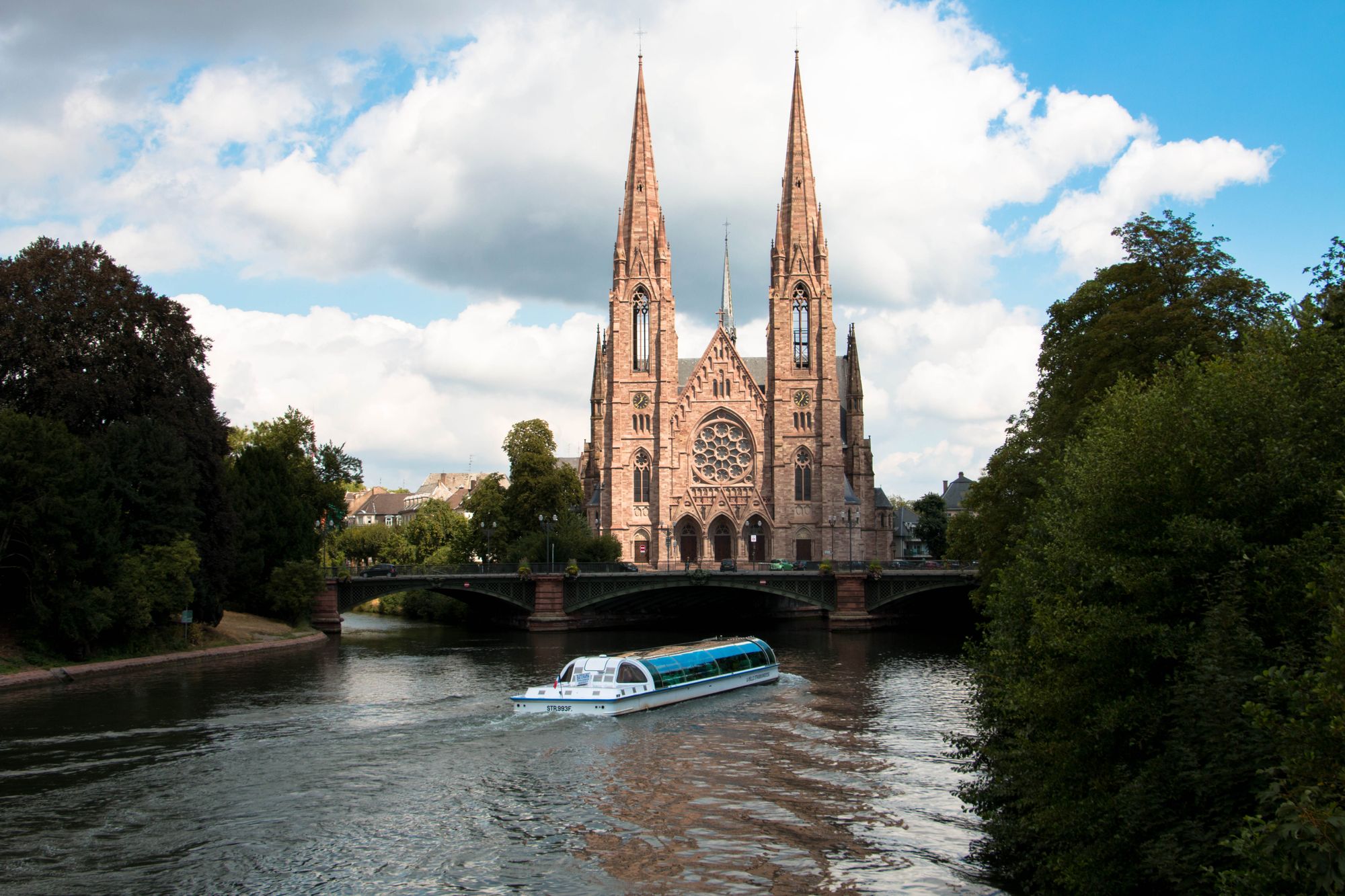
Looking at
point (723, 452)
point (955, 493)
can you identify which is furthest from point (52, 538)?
point (955, 493)

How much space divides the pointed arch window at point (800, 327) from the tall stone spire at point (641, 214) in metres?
10.9

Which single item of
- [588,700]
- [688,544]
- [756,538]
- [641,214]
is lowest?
[588,700]

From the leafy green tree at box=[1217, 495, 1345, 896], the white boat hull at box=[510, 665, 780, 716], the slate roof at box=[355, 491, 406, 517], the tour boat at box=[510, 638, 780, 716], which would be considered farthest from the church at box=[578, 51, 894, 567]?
the slate roof at box=[355, 491, 406, 517]

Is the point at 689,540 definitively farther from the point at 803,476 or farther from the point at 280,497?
the point at 280,497

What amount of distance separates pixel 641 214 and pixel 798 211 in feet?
40.9

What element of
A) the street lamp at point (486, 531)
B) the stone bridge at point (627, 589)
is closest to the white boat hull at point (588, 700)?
the stone bridge at point (627, 589)

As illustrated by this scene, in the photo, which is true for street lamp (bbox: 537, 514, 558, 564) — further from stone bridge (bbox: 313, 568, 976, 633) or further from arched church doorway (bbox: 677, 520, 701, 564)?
arched church doorway (bbox: 677, 520, 701, 564)

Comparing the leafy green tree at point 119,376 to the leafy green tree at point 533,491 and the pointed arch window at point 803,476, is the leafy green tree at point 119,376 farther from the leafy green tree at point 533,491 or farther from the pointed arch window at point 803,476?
the pointed arch window at point 803,476

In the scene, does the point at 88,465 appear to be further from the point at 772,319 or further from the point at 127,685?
the point at 772,319

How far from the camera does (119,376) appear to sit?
51875mm

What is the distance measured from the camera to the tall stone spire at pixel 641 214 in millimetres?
92562

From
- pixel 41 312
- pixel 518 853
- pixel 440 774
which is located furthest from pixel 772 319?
pixel 518 853

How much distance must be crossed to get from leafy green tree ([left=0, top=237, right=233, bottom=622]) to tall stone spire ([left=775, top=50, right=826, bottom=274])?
164 feet

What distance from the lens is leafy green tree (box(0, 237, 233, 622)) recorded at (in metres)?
49.2
